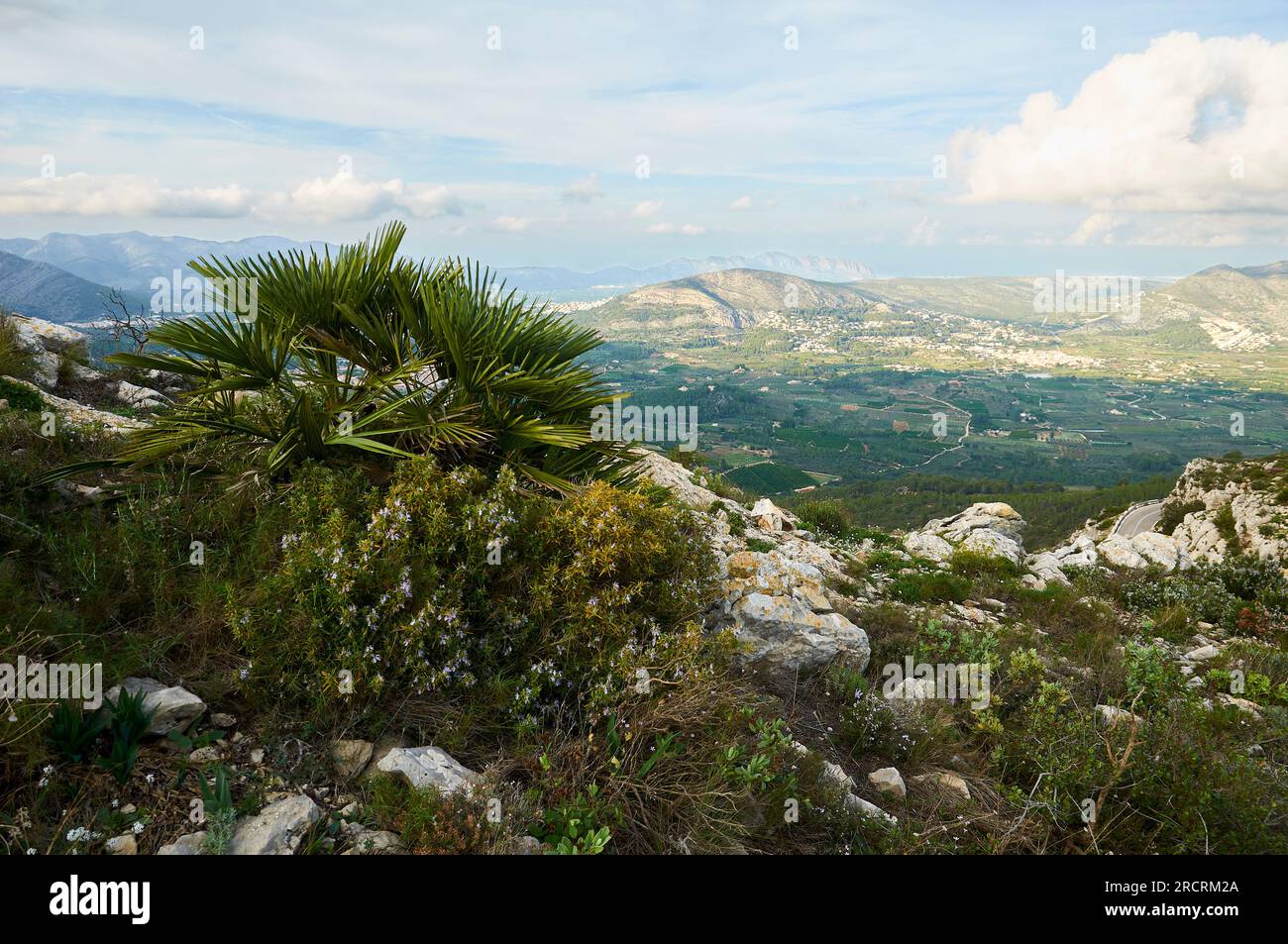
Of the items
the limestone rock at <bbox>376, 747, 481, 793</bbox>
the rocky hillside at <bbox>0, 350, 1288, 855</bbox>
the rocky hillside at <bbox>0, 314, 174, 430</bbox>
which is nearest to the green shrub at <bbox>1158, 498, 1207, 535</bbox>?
the rocky hillside at <bbox>0, 350, 1288, 855</bbox>

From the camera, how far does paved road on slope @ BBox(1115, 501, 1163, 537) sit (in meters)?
44.4

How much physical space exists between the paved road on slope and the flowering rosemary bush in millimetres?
48778

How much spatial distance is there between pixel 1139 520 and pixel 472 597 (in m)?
60.6

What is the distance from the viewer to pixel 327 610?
11.4ft

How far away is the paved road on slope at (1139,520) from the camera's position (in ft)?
146

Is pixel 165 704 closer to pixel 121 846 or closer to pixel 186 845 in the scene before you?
pixel 121 846

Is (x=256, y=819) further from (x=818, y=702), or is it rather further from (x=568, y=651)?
(x=818, y=702)

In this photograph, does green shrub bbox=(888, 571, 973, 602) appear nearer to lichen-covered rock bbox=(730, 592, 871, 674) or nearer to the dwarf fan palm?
lichen-covered rock bbox=(730, 592, 871, 674)

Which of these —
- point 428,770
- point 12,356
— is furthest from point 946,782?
point 12,356

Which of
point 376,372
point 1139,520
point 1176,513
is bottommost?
point 1139,520

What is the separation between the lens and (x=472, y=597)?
12.5ft

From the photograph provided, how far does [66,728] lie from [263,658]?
0.82 m

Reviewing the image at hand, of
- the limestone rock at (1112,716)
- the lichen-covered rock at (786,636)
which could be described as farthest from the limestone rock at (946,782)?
the limestone rock at (1112,716)
